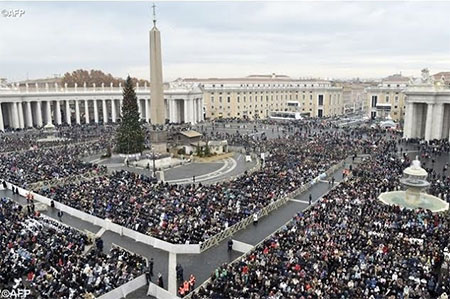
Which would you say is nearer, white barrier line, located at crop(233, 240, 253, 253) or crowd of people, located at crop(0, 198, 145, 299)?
crowd of people, located at crop(0, 198, 145, 299)

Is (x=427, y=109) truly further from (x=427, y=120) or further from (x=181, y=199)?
(x=181, y=199)

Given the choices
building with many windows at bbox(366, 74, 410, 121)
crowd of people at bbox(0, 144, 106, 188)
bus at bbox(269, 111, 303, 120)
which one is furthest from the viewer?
bus at bbox(269, 111, 303, 120)

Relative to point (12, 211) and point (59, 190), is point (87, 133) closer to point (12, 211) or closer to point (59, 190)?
point (59, 190)

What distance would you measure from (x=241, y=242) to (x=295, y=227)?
8.94ft

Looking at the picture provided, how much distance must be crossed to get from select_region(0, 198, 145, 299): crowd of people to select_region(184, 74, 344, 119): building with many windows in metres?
66.8

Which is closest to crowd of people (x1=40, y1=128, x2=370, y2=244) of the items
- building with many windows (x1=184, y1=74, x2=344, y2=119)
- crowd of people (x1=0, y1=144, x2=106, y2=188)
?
crowd of people (x1=0, y1=144, x2=106, y2=188)

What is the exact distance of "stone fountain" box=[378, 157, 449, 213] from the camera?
71.7 ft

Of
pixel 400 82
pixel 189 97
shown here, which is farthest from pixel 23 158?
pixel 400 82

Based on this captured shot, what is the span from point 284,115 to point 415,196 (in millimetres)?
60543

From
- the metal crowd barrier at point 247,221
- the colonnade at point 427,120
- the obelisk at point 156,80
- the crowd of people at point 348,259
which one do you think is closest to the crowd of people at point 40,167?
the obelisk at point 156,80

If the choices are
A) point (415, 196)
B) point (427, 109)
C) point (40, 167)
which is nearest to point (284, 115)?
point (427, 109)

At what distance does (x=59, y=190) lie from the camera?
81.3ft

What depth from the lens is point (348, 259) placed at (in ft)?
48.4

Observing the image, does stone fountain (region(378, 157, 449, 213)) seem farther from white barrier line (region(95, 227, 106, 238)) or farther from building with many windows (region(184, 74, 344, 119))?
building with many windows (region(184, 74, 344, 119))
